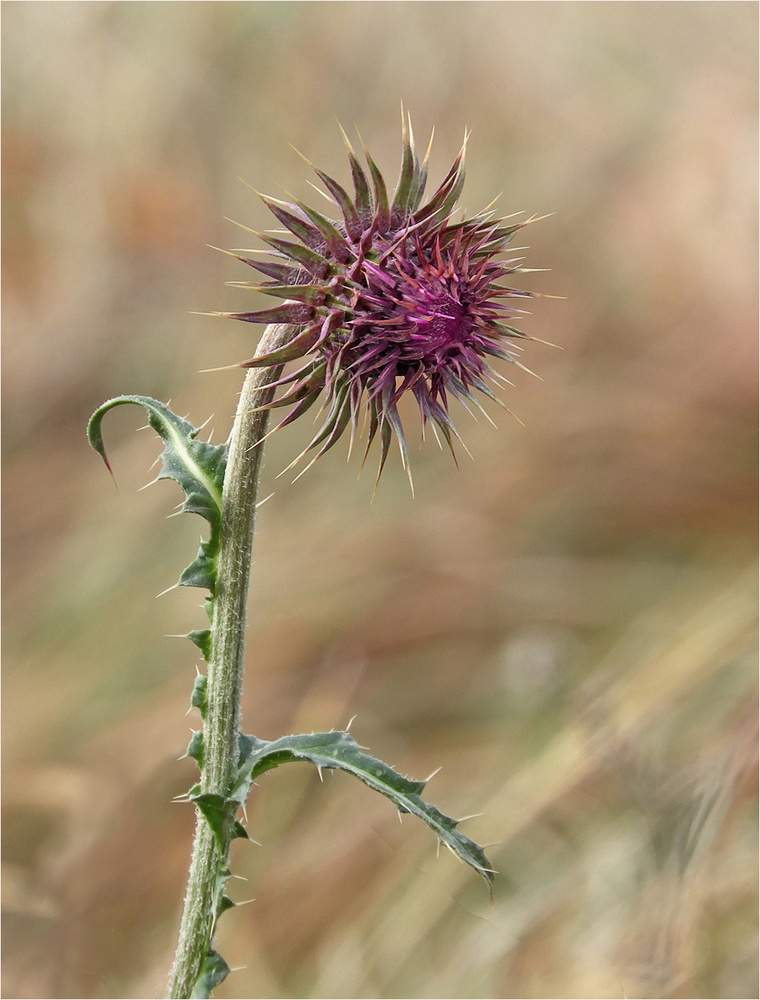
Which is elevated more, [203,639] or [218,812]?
[203,639]

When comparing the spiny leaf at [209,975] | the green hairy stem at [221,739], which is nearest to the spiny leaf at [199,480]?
the green hairy stem at [221,739]

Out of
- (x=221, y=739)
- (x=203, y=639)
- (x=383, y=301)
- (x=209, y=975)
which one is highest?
(x=383, y=301)

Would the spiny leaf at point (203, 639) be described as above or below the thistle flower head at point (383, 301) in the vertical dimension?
below

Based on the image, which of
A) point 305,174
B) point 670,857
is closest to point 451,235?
point 670,857

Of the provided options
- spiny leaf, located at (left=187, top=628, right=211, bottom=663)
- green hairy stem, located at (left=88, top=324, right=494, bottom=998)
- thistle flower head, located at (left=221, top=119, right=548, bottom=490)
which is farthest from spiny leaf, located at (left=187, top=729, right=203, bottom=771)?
thistle flower head, located at (left=221, top=119, right=548, bottom=490)

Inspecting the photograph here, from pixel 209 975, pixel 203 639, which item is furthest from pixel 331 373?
pixel 209 975

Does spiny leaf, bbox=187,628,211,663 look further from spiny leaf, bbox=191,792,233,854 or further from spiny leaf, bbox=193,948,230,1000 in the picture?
spiny leaf, bbox=193,948,230,1000

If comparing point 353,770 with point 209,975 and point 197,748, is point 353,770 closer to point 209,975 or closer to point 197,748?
point 197,748

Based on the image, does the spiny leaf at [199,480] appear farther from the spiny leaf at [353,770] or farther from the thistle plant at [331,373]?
the spiny leaf at [353,770]
